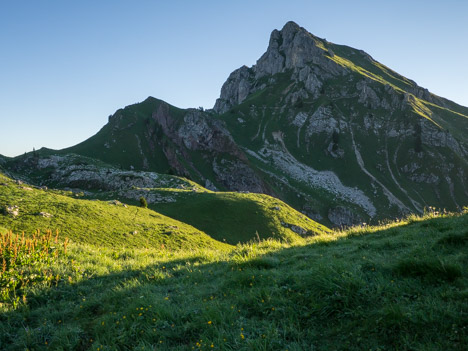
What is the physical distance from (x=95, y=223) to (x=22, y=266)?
76.0 ft

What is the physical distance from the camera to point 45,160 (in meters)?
70.9

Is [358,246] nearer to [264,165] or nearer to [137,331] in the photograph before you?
[137,331]

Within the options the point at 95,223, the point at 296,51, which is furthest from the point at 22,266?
the point at 296,51

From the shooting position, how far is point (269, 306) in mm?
6020

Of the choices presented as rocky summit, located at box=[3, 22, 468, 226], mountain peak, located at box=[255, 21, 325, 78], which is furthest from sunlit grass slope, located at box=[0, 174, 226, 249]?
mountain peak, located at box=[255, 21, 325, 78]

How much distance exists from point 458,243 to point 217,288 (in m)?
7.41

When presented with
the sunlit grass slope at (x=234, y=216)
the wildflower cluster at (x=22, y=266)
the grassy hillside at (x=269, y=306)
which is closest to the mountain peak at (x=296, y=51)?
the sunlit grass slope at (x=234, y=216)

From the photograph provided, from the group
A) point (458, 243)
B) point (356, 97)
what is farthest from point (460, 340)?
point (356, 97)

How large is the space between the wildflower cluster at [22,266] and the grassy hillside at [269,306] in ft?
1.25

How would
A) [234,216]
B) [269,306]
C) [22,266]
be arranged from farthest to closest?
[234,216]
[22,266]
[269,306]

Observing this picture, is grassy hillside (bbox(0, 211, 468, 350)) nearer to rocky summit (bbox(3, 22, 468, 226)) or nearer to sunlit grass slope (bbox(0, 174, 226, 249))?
sunlit grass slope (bbox(0, 174, 226, 249))

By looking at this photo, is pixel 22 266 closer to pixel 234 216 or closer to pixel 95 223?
pixel 95 223

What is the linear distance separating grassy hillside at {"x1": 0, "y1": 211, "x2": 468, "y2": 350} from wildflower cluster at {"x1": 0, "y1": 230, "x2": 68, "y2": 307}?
1.25ft

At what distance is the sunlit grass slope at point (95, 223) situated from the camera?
87.0ft
